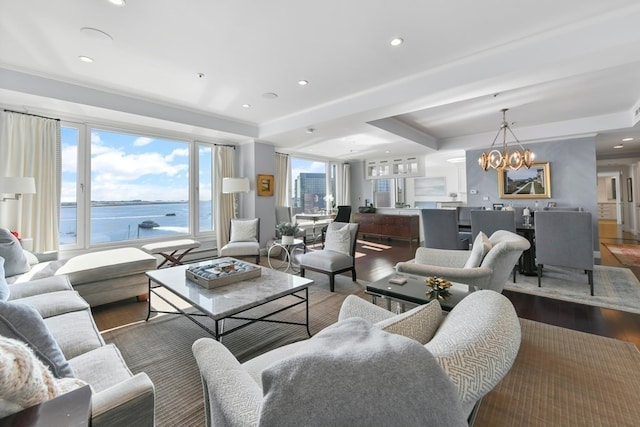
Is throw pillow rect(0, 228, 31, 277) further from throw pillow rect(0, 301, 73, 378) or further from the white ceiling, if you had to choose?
throw pillow rect(0, 301, 73, 378)

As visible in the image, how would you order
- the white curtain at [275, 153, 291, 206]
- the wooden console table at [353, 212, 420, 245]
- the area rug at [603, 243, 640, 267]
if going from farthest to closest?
the wooden console table at [353, 212, 420, 245] → the white curtain at [275, 153, 291, 206] → the area rug at [603, 243, 640, 267]

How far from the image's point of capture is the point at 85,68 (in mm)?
2971

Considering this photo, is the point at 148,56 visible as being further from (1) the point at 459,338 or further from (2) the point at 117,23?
(1) the point at 459,338

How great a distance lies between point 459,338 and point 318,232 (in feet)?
22.4

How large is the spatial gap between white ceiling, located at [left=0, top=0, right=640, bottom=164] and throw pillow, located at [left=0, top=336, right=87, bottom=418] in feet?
7.78

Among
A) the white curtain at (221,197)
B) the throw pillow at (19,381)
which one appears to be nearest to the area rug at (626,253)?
the throw pillow at (19,381)

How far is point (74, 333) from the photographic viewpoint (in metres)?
1.52

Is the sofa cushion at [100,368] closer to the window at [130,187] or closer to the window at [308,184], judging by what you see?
the window at [130,187]

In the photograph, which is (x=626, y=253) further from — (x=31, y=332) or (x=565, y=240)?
(x=31, y=332)

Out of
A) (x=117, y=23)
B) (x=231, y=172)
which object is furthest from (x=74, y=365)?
(x=231, y=172)

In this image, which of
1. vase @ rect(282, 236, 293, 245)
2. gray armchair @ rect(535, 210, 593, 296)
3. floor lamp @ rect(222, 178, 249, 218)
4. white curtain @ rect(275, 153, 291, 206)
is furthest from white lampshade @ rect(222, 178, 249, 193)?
gray armchair @ rect(535, 210, 593, 296)

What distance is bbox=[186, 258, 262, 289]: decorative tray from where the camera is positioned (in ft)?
7.47

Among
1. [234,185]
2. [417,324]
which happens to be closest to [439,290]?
[417,324]

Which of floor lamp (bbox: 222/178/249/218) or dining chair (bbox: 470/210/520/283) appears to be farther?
floor lamp (bbox: 222/178/249/218)
